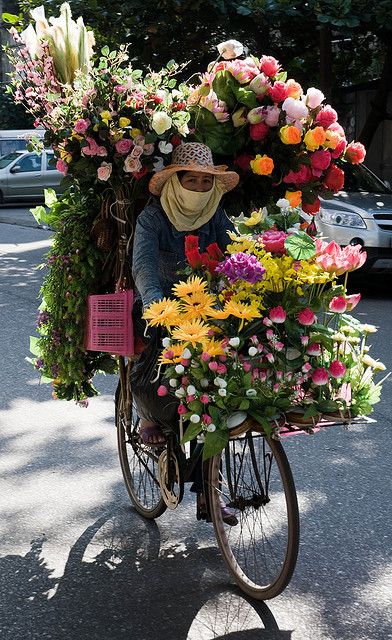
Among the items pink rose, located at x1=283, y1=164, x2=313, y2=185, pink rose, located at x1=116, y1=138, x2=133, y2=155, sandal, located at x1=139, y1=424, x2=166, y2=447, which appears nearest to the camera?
pink rose, located at x1=116, y1=138, x2=133, y2=155

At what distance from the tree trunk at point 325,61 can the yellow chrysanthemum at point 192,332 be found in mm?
13449

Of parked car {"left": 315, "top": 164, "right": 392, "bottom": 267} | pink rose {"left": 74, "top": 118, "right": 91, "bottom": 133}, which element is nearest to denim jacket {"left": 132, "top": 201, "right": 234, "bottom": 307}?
pink rose {"left": 74, "top": 118, "right": 91, "bottom": 133}

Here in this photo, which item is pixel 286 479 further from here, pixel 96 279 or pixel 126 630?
pixel 96 279

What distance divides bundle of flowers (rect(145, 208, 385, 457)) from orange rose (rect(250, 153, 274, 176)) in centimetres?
76

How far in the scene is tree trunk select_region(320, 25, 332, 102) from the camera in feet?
54.2

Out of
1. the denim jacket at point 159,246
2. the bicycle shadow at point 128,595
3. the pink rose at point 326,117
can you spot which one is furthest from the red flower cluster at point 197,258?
the bicycle shadow at point 128,595

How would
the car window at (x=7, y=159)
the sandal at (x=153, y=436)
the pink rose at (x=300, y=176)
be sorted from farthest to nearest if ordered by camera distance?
the car window at (x=7, y=159), the pink rose at (x=300, y=176), the sandal at (x=153, y=436)

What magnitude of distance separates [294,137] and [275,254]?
83 cm

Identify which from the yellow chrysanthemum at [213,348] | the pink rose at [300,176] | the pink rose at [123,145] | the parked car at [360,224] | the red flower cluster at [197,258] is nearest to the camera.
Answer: the yellow chrysanthemum at [213,348]

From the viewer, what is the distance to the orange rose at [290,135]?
14.4 feet

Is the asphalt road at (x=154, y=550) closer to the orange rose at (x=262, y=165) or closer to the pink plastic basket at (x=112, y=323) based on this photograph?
the pink plastic basket at (x=112, y=323)

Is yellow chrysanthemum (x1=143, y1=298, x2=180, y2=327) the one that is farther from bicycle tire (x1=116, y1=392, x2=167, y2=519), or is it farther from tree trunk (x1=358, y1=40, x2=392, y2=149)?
tree trunk (x1=358, y1=40, x2=392, y2=149)

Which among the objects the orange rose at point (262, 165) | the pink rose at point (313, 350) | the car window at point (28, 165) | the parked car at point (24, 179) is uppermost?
the orange rose at point (262, 165)

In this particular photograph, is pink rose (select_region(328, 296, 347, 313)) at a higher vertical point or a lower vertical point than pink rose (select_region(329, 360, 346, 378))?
higher
